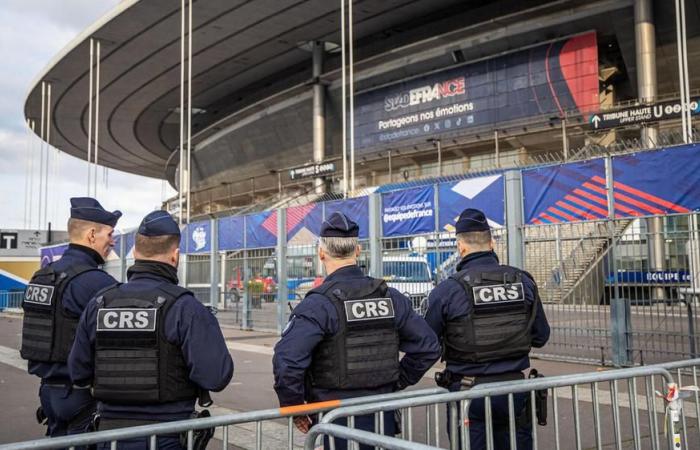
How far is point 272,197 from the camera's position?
138 ft

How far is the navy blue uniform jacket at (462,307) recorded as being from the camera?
4172mm

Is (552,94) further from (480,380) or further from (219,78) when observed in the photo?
(480,380)

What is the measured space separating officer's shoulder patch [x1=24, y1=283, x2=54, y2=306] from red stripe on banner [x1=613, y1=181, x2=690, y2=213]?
8.39 meters

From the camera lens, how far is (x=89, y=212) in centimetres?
442

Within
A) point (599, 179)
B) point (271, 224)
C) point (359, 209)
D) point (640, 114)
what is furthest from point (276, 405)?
point (640, 114)

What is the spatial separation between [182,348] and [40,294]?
5.74 feet

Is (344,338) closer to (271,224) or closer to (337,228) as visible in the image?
(337,228)

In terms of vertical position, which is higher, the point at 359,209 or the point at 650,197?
the point at 359,209

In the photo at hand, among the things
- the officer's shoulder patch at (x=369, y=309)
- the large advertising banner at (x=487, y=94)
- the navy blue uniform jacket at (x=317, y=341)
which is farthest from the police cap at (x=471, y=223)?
the large advertising banner at (x=487, y=94)

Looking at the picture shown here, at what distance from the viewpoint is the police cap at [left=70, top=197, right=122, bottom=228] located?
4.41 meters

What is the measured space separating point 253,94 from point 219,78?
370 centimetres

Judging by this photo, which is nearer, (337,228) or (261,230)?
(337,228)

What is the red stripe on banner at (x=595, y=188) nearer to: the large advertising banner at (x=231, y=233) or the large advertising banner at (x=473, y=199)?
the large advertising banner at (x=473, y=199)

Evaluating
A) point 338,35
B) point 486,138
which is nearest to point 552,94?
point 486,138
